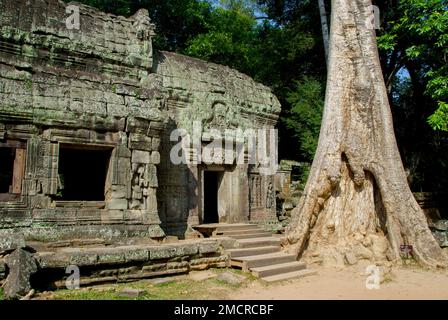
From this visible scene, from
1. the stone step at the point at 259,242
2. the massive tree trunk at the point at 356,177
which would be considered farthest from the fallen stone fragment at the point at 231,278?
the massive tree trunk at the point at 356,177

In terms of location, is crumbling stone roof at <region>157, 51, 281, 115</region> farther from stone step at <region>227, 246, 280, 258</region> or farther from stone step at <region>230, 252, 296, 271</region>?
stone step at <region>230, 252, 296, 271</region>

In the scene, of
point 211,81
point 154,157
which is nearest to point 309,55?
point 211,81

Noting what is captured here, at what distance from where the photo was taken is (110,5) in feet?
54.4

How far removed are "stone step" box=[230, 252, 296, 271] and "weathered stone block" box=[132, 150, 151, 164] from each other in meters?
2.50

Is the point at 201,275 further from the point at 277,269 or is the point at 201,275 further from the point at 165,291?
the point at 277,269

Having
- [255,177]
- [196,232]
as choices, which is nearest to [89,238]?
[196,232]

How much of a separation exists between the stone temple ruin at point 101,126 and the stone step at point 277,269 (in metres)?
0.86

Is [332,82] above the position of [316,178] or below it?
above

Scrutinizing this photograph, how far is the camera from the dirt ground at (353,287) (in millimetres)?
6066

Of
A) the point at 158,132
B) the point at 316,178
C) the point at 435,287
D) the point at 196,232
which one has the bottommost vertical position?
the point at 435,287

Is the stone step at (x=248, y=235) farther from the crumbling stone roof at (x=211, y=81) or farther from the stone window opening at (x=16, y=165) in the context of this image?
the stone window opening at (x=16, y=165)

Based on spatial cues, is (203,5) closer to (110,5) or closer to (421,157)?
(110,5)

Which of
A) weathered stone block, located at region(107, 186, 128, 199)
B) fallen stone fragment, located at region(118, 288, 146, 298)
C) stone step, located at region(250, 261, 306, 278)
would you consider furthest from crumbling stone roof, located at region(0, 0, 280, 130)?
stone step, located at region(250, 261, 306, 278)
